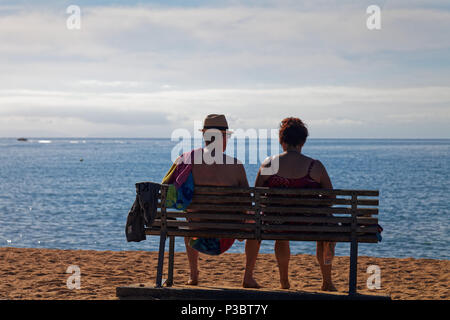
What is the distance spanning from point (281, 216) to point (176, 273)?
3593 millimetres

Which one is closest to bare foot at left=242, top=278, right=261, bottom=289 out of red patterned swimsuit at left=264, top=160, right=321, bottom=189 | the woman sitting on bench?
the woman sitting on bench

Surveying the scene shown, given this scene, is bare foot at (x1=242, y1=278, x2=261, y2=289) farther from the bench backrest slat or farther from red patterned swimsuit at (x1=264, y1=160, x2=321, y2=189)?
red patterned swimsuit at (x1=264, y1=160, x2=321, y2=189)

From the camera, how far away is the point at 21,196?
3744cm

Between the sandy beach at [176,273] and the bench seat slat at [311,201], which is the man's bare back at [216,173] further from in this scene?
the sandy beach at [176,273]

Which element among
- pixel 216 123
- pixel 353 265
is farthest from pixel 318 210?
pixel 216 123

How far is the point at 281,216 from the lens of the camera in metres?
5.58

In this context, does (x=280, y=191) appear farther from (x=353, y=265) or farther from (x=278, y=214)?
(x=353, y=265)

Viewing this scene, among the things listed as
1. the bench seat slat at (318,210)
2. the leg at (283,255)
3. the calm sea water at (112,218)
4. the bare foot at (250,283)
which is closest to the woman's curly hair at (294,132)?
the bench seat slat at (318,210)

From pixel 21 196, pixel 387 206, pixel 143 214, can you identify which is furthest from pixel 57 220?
pixel 143 214

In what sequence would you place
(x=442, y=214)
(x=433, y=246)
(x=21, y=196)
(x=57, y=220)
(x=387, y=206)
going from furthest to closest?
(x=21, y=196), (x=387, y=206), (x=442, y=214), (x=57, y=220), (x=433, y=246)

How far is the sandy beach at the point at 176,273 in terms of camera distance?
277 inches

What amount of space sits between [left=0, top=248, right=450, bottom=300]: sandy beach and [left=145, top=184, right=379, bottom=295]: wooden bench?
107 cm
